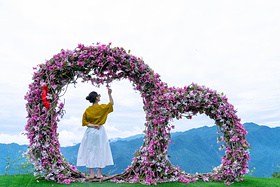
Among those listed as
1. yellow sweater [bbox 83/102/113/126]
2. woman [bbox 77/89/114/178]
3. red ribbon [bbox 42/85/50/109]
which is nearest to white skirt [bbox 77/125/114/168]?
woman [bbox 77/89/114/178]

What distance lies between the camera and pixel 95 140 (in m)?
6.14

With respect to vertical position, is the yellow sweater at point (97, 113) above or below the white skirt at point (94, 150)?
above

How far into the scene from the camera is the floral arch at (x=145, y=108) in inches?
240

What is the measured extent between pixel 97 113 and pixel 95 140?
26.6 inches

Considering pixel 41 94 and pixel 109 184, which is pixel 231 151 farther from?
pixel 41 94

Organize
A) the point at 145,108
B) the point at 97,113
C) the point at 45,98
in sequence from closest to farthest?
the point at 45,98 < the point at 97,113 < the point at 145,108

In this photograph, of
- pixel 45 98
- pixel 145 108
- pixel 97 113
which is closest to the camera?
pixel 45 98

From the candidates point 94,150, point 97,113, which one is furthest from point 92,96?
point 94,150

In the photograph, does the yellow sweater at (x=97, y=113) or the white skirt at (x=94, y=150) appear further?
the yellow sweater at (x=97, y=113)

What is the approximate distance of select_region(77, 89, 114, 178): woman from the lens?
20.1 feet

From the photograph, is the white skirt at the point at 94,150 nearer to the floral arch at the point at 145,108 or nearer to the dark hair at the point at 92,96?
the floral arch at the point at 145,108

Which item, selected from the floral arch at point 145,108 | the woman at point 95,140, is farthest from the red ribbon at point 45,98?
the woman at point 95,140

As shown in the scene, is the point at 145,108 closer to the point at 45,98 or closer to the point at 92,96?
the point at 92,96

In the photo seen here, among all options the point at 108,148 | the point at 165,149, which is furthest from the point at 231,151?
the point at 108,148
